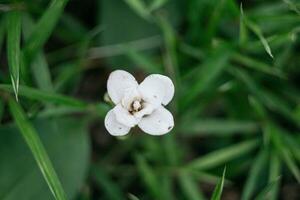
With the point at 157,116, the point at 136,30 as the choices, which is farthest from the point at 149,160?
the point at 157,116

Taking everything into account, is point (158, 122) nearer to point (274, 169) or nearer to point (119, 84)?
point (119, 84)

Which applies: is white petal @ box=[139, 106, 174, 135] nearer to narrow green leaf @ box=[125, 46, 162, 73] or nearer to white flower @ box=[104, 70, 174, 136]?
white flower @ box=[104, 70, 174, 136]

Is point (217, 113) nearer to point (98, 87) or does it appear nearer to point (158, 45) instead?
point (158, 45)

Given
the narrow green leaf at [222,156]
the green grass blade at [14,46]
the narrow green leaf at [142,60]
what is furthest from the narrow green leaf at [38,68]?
the narrow green leaf at [222,156]

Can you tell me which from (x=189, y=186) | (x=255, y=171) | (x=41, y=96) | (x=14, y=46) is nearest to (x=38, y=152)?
(x=41, y=96)

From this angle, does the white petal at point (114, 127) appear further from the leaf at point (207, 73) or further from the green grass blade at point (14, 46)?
the leaf at point (207, 73)
